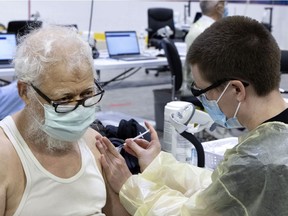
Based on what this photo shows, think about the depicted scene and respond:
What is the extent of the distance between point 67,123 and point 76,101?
74mm

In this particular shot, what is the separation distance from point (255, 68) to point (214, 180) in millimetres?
291

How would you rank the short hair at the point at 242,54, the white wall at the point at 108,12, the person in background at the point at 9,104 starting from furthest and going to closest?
the white wall at the point at 108,12 < the person in background at the point at 9,104 < the short hair at the point at 242,54

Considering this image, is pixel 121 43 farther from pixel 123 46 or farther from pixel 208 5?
pixel 208 5

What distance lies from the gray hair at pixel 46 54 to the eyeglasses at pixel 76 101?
0.18 feet

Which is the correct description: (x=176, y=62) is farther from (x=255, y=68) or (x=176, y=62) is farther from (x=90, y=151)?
(x=255, y=68)

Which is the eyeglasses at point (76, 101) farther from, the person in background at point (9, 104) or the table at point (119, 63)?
the table at point (119, 63)

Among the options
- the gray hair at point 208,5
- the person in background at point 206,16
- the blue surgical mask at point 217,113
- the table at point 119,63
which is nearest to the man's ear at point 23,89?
the blue surgical mask at point 217,113

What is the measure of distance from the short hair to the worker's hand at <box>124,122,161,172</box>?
48 cm

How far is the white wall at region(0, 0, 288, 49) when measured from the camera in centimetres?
685

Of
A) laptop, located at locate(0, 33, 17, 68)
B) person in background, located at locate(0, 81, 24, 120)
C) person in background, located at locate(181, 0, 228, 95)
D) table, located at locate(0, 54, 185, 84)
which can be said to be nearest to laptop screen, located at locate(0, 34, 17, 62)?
laptop, located at locate(0, 33, 17, 68)

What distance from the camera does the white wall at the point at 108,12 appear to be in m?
6.85

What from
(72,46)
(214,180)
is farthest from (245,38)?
(72,46)

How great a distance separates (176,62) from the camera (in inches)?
144

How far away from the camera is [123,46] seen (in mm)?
4289
